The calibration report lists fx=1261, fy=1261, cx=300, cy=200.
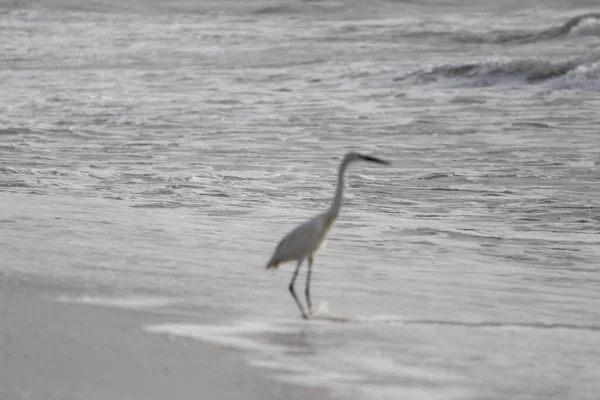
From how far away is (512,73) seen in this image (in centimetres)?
1964

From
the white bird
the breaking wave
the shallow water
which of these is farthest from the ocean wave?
the white bird

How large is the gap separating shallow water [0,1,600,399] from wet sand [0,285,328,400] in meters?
0.20

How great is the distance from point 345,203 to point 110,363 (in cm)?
544

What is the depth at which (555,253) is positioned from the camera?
814cm

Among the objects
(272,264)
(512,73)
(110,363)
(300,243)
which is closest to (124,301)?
(272,264)

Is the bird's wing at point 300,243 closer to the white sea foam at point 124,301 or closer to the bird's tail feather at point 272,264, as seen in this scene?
the bird's tail feather at point 272,264

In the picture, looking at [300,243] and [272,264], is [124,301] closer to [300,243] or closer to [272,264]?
[272,264]

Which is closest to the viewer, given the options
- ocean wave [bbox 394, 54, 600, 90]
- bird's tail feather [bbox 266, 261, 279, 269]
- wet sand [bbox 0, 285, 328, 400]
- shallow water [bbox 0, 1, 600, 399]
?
wet sand [bbox 0, 285, 328, 400]

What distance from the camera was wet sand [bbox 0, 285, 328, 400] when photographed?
453 centimetres

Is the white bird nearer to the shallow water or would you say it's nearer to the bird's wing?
the bird's wing

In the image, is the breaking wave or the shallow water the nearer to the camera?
the shallow water

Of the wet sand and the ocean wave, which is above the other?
the wet sand

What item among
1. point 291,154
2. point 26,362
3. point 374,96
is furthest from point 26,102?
point 26,362

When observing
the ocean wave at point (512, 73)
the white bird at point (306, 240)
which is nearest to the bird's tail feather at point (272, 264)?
the white bird at point (306, 240)
